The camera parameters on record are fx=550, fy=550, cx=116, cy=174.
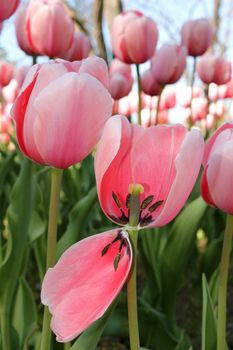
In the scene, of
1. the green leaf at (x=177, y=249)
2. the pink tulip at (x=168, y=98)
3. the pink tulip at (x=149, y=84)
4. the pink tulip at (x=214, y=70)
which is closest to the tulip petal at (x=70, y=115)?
the green leaf at (x=177, y=249)

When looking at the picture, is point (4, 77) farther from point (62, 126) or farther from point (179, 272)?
point (62, 126)

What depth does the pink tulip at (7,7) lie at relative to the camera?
3.05ft

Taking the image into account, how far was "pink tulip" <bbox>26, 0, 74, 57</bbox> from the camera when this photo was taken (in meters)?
1.30

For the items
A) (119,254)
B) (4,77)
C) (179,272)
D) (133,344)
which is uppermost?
(119,254)

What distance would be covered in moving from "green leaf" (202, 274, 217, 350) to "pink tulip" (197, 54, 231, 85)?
5.14ft

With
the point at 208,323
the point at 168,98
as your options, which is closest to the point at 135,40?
the point at 208,323

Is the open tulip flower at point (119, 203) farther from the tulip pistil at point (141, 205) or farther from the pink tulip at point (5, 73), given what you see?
the pink tulip at point (5, 73)

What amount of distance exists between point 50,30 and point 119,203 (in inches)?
34.3

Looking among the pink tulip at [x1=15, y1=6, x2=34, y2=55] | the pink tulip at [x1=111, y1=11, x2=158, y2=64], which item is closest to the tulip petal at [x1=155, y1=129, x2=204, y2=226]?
the pink tulip at [x1=15, y1=6, x2=34, y2=55]

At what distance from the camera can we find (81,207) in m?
1.06

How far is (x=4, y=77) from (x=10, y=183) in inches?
29.4

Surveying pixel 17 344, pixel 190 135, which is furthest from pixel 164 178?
pixel 17 344

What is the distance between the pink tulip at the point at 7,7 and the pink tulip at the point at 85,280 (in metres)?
0.56

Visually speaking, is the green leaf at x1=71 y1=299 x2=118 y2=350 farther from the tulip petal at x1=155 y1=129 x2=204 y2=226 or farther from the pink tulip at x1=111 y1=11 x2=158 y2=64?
the pink tulip at x1=111 y1=11 x2=158 y2=64
